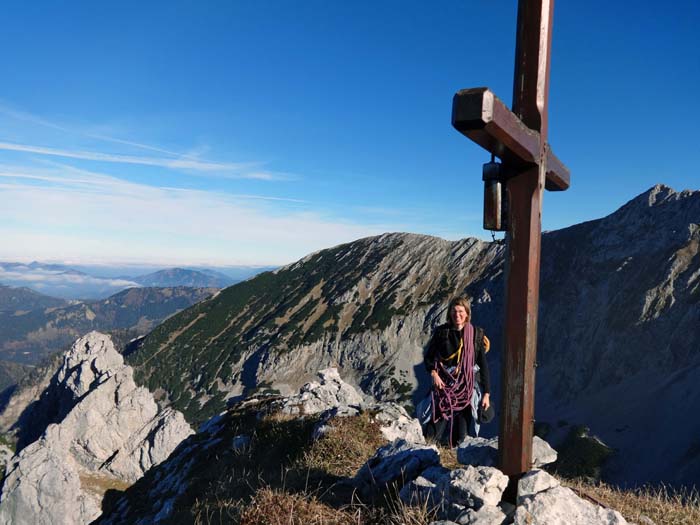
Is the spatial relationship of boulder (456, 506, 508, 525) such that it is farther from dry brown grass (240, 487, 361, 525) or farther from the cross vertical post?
dry brown grass (240, 487, 361, 525)

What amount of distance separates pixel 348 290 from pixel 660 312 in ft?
240

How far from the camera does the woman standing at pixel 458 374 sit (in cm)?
740

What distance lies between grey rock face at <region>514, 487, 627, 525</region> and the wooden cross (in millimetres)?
378

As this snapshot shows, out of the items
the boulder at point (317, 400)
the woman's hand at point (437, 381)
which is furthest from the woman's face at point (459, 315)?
the boulder at point (317, 400)

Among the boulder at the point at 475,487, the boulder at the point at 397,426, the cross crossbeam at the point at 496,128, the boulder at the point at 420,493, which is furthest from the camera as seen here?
the boulder at the point at 397,426

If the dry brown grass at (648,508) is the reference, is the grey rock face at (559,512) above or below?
above

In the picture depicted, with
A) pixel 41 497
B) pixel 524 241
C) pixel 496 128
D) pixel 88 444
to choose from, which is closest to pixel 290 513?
pixel 524 241

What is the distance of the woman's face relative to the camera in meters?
7.27

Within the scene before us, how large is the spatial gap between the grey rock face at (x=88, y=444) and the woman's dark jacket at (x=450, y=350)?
69.1 metres

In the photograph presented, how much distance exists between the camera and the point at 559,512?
4586 mm

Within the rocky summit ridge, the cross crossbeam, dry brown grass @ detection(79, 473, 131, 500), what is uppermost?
the cross crossbeam

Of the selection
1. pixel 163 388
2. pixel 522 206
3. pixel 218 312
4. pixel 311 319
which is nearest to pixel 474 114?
pixel 522 206

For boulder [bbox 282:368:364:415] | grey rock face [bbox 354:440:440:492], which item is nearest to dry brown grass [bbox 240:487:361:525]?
grey rock face [bbox 354:440:440:492]

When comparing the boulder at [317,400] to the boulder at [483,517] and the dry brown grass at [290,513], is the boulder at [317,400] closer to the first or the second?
the dry brown grass at [290,513]
